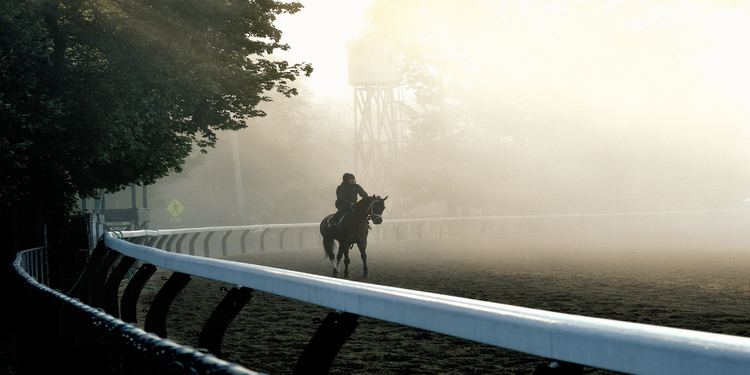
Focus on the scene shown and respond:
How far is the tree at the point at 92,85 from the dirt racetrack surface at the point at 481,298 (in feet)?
11.4

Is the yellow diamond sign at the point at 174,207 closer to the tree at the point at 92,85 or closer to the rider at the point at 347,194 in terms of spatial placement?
the tree at the point at 92,85

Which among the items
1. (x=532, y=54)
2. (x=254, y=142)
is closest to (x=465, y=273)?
(x=532, y=54)

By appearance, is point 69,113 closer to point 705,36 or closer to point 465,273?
point 465,273

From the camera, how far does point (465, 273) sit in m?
13.6

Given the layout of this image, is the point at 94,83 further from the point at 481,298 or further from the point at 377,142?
the point at 377,142

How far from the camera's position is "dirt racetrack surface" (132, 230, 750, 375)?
5898mm

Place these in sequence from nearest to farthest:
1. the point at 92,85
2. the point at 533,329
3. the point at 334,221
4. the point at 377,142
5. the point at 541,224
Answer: the point at 533,329, the point at 334,221, the point at 92,85, the point at 541,224, the point at 377,142

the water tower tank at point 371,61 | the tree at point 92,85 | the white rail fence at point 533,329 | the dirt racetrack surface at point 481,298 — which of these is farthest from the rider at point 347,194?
the water tower tank at point 371,61

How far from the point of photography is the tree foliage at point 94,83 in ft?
45.7

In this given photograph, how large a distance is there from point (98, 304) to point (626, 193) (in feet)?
143

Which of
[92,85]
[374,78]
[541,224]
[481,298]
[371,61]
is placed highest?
[371,61]

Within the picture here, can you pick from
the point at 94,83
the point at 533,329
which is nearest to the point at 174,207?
the point at 94,83

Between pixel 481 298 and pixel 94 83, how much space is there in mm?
9991

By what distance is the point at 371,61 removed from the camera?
43094 millimetres
